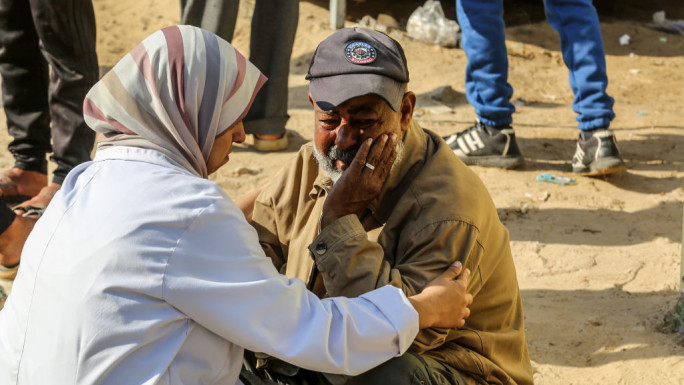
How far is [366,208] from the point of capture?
263 cm

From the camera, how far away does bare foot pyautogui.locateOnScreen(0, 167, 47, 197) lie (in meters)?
4.77

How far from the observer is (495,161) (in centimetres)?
565

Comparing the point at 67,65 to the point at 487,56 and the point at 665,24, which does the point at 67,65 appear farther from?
the point at 665,24

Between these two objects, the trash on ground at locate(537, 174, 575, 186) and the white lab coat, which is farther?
the trash on ground at locate(537, 174, 575, 186)

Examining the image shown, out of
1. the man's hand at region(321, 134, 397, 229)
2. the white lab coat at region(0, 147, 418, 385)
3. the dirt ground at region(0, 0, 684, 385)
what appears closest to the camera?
the white lab coat at region(0, 147, 418, 385)

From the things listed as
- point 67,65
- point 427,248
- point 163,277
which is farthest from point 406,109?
point 67,65

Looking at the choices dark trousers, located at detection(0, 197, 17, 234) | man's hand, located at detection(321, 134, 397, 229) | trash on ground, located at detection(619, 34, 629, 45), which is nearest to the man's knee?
man's hand, located at detection(321, 134, 397, 229)

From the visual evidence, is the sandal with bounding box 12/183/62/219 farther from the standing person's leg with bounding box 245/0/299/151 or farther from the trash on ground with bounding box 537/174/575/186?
the trash on ground with bounding box 537/174/575/186

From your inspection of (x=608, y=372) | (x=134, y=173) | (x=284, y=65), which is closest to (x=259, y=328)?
(x=134, y=173)

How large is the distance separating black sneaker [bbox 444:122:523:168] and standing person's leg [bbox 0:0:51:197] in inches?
111

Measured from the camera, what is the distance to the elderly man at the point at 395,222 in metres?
2.35

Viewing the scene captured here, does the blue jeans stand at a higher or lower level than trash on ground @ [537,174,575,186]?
higher

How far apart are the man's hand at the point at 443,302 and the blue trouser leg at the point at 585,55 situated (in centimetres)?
A: 351

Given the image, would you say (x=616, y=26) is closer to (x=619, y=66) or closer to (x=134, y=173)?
(x=619, y=66)
